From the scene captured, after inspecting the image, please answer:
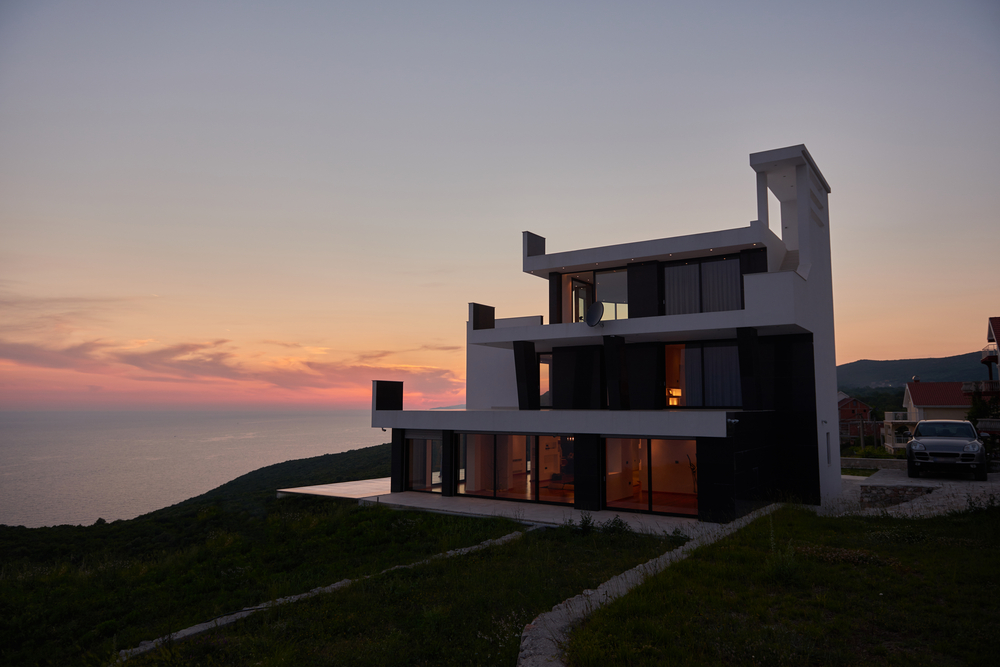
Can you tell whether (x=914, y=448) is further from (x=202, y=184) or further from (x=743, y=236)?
(x=202, y=184)

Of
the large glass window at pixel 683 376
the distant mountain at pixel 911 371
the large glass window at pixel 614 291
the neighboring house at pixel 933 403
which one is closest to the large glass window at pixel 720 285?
the large glass window at pixel 683 376

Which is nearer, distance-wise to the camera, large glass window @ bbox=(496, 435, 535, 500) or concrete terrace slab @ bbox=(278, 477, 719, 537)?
concrete terrace slab @ bbox=(278, 477, 719, 537)

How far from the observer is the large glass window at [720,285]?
20469mm

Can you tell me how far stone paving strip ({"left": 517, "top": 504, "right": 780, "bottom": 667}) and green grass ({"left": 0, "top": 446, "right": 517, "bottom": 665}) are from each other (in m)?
5.54

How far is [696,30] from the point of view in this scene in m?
21.3

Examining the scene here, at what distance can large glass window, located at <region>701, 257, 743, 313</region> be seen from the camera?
20469mm

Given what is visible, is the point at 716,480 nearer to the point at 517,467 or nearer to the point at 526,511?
the point at 526,511

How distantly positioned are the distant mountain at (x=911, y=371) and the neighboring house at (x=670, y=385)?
548ft

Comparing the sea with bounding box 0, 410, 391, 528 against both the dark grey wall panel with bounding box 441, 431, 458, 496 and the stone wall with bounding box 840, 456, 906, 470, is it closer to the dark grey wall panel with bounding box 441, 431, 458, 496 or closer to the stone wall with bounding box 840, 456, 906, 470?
the dark grey wall panel with bounding box 441, 431, 458, 496

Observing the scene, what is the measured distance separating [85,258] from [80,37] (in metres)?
12.6

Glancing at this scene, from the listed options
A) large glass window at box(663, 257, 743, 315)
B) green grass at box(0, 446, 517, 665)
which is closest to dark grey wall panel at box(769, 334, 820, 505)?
large glass window at box(663, 257, 743, 315)

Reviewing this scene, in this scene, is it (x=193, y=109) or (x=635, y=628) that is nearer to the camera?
(x=635, y=628)

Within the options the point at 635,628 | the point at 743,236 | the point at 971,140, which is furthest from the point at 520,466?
the point at 971,140

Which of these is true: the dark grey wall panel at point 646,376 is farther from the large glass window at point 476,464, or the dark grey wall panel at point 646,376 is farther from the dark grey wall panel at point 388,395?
the dark grey wall panel at point 388,395
